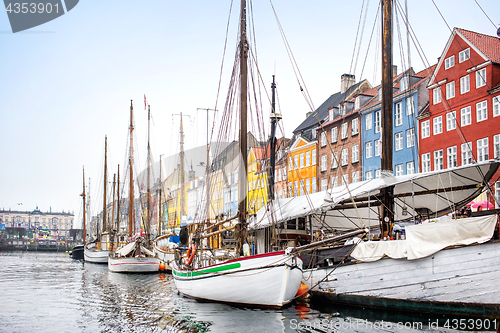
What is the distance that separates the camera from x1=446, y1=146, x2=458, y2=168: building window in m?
34.3

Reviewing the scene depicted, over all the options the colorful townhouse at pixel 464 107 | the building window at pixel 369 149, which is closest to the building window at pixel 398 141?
the colorful townhouse at pixel 464 107

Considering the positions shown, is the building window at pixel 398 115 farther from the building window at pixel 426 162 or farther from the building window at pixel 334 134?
the building window at pixel 334 134

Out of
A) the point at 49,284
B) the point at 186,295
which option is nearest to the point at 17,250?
the point at 49,284

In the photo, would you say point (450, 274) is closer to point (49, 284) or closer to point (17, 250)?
point (49, 284)

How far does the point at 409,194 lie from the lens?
61.5ft

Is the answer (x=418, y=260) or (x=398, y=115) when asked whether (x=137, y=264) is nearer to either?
(x=418, y=260)

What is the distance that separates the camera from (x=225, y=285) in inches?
667

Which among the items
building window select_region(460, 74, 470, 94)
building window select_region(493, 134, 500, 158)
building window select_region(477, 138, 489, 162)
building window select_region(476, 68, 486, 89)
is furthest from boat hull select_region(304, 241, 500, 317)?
building window select_region(460, 74, 470, 94)

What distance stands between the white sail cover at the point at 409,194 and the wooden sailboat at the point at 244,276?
2.11 m

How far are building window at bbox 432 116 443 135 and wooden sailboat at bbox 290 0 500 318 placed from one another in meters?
17.9

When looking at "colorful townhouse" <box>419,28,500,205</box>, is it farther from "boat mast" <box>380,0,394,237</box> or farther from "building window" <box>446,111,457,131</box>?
"boat mast" <box>380,0,394,237</box>

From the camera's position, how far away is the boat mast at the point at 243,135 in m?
19.2

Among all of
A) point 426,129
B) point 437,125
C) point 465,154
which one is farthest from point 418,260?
point 426,129

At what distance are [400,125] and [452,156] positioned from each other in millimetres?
7513
